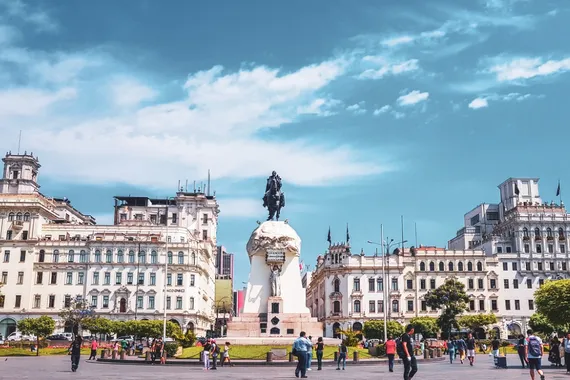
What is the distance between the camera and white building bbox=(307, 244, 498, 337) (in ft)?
322

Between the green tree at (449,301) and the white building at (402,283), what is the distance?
15.4m

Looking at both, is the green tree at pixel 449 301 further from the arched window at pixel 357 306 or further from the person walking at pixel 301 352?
the person walking at pixel 301 352

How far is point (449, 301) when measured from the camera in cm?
8162

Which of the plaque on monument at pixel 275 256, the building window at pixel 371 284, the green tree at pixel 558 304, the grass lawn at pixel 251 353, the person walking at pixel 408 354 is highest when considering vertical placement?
the building window at pixel 371 284

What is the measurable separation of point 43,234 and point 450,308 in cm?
5838

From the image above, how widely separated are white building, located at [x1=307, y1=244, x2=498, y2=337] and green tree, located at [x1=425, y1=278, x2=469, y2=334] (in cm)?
1539

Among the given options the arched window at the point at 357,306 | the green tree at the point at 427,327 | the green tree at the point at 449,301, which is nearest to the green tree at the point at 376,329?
the green tree at the point at 427,327

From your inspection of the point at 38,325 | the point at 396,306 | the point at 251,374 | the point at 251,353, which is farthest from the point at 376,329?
the point at 251,374

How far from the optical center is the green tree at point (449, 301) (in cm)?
8094

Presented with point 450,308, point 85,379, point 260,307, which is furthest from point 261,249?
point 450,308

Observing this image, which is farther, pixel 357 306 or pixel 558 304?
pixel 357 306

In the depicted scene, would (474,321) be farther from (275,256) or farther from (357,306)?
(275,256)

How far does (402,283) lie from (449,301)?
705 inches

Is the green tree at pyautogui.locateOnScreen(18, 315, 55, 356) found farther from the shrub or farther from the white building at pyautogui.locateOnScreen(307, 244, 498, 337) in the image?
the white building at pyautogui.locateOnScreen(307, 244, 498, 337)
